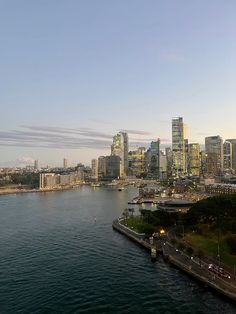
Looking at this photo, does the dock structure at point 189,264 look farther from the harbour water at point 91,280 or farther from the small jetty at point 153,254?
the harbour water at point 91,280

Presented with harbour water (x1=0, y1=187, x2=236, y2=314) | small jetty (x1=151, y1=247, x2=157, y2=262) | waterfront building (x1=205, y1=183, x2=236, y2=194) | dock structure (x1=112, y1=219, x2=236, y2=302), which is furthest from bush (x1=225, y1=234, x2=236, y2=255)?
waterfront building (x1=205, y1=183, x2=236, y2=194)

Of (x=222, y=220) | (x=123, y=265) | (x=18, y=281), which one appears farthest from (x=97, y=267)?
(x=222, y=220)

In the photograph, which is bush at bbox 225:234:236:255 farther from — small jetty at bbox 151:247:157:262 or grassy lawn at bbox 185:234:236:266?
small jetty at bbox 151:247:157:262

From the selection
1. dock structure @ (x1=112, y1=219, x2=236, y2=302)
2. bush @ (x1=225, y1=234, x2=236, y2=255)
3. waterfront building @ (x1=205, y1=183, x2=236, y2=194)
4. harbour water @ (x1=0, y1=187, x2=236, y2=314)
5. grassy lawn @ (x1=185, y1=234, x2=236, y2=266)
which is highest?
waterfront building @ (x1=205, y1=183, x2=236, y2=194)

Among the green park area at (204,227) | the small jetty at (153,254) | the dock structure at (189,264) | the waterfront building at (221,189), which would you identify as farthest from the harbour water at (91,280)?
the waterfront building at (221,189)

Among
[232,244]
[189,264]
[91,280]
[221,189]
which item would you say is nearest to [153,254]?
[189,264]

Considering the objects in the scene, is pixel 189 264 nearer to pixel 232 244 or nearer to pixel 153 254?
pixel 232 244

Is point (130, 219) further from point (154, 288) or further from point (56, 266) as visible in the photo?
point (154, 288)
